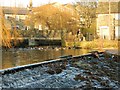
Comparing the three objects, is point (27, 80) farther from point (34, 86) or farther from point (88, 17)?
point (88, 17)

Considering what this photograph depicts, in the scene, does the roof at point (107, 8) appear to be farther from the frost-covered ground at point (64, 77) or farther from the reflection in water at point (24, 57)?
the frost-covered ground at point (64, 77)

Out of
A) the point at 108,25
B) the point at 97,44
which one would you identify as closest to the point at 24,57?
the point at 97,44

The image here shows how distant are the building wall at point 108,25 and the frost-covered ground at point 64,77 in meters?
18.8

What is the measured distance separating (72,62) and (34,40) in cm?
1655

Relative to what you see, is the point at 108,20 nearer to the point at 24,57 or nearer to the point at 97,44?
the point at 97,44

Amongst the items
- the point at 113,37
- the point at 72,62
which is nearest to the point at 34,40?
the point at 113,37

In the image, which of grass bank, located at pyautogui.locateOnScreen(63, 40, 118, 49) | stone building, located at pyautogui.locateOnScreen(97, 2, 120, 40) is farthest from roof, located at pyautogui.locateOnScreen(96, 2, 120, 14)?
grass bank, located at pyautogui.locateOnScreen(63, 40, 118, 49)

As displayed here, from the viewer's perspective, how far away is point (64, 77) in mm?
7598

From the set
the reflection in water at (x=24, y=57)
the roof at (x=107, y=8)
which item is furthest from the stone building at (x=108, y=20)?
the reflection in water at (x=24, y=57)

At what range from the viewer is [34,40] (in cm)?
2647

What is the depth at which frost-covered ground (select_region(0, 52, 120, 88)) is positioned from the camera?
6.79m

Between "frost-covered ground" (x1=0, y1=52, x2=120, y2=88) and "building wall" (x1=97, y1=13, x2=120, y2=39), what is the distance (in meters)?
18.8

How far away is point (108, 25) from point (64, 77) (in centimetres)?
2140

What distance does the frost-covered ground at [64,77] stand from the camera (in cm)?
679
